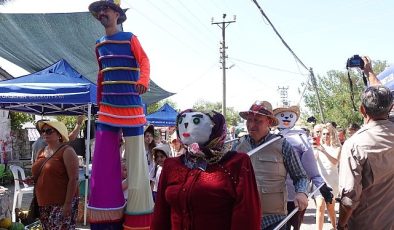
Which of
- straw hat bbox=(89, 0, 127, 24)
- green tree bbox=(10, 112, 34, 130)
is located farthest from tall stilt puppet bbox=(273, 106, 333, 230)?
green tree bbox=(10, 112, 34, 130)

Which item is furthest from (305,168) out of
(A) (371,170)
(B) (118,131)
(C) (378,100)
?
(B) (118,131)

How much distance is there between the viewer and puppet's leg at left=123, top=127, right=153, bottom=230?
322 cm

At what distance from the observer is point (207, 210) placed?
6.85 feet

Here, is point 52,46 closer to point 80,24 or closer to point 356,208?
point 80,24

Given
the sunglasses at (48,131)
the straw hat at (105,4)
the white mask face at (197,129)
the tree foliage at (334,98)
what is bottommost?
the white mask face at (197,129)

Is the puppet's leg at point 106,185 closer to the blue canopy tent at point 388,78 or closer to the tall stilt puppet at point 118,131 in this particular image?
the tall stilt puppet at point 118,131

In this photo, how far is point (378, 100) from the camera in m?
2.63

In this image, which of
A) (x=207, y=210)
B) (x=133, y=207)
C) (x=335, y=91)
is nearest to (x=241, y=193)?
(x=207, y=210)

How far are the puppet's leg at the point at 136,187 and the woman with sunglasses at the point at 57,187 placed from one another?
2.74 ft

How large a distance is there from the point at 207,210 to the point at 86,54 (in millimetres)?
8727

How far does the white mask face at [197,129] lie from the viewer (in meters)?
2.17

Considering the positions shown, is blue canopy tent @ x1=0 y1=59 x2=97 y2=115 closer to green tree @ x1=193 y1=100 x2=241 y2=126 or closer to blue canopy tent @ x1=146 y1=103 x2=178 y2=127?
green tree @ x1=193 y1=100 x2=241 y2=126

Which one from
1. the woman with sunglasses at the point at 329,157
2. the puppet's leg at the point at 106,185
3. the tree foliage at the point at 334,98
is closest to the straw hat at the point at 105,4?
the puppet's leg at the point at 106,185

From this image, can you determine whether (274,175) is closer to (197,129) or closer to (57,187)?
(197,129)
